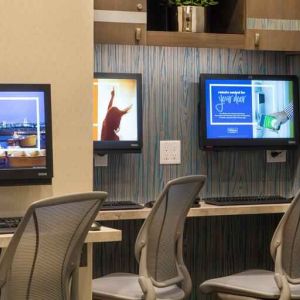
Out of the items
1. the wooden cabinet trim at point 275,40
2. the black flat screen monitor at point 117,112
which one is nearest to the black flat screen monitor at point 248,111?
the wooden cabinet trim at point 275,40

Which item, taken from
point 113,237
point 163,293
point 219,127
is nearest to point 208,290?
point 163,293

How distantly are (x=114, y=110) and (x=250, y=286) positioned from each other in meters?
1.28

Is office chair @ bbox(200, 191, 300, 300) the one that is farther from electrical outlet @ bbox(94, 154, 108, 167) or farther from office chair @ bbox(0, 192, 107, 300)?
electrical outlet @ bbox(94, 154, 108, 167)

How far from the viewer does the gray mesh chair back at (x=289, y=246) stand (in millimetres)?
3279

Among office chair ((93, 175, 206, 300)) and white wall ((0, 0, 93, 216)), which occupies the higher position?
white wall ((0, 0, 93, 216))

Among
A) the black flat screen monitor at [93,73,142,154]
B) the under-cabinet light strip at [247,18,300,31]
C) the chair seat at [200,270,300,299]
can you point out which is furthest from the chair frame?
the under-cabinet light strip at [247,18,300,31]

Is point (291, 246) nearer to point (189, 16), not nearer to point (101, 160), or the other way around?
point (101, 160)

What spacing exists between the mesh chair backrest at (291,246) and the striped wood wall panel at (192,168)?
1.11 m

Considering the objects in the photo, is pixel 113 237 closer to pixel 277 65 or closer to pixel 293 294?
pixel 293 294

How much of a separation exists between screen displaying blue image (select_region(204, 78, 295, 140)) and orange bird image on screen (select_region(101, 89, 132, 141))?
53 cm

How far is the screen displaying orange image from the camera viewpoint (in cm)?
400

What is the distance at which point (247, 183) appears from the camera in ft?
14.6

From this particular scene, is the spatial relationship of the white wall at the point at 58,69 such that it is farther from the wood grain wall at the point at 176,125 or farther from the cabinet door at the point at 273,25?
the cabinet door at the point at 273,25

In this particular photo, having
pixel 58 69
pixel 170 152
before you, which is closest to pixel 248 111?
pixel 170 152
